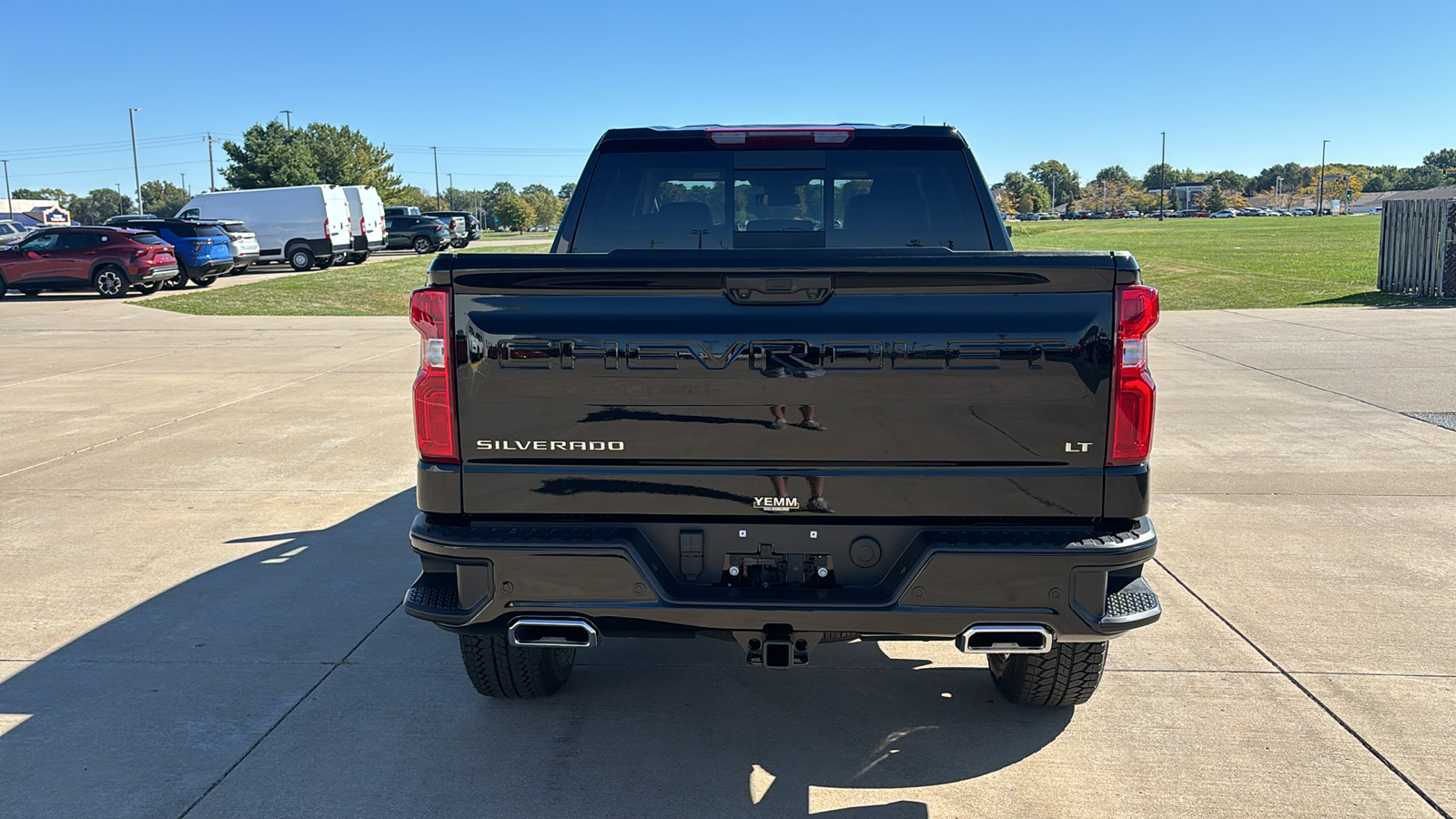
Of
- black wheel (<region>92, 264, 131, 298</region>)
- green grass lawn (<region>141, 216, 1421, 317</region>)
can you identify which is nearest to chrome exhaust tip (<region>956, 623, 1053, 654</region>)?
green grass lawn (<region>141, 216, 1421, 317</region>)

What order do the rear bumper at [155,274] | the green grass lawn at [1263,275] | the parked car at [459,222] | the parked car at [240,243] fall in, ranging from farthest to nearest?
the parked car at [459,222] → the parked car at [240,243] → the rear bumper at [155,274] → the green grass lawn at [1263,275]

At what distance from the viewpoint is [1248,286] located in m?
25.1

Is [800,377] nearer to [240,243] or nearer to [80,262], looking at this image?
[80,262]

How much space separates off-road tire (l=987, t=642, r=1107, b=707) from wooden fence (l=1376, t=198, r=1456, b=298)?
1908 cm

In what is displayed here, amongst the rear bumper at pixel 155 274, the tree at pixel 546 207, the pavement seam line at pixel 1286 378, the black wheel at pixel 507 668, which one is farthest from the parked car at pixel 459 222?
the tree at pixel 546 207

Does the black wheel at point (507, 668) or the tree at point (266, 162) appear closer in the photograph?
the black wheel at point (507, 668)

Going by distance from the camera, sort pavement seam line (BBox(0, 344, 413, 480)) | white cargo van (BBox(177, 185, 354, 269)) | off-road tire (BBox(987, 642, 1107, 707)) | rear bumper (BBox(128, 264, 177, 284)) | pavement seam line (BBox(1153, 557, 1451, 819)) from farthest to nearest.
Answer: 1. white cargo van (BBox(177, 185, 354, 269))
2. rear bumper (BBox(128, 264, 177, 284))
3. pavement seam line (BBox(0, 344, 413, 480))
4. off-road tire (BBox(987, 642, 1107, 707))
5. pavement seam line (BBox(1153, 557, 1451, 819))

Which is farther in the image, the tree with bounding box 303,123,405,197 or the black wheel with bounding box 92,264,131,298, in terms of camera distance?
the tree with bounding box 303,123,405,197

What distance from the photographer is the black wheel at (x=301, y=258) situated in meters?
35.3

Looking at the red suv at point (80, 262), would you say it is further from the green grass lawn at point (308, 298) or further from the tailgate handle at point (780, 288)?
the tailgate handle at point (780, 288)

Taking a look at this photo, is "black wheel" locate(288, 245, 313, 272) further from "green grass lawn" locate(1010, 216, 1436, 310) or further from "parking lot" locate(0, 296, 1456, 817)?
"parking lot" locate(0, 296, 1456, 817)

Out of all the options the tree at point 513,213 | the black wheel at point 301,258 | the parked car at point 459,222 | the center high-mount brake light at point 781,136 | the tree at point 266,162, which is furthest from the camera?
the tree at point 513,213

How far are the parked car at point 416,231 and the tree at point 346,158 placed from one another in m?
33.8

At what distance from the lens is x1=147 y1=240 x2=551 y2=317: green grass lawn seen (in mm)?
22922
